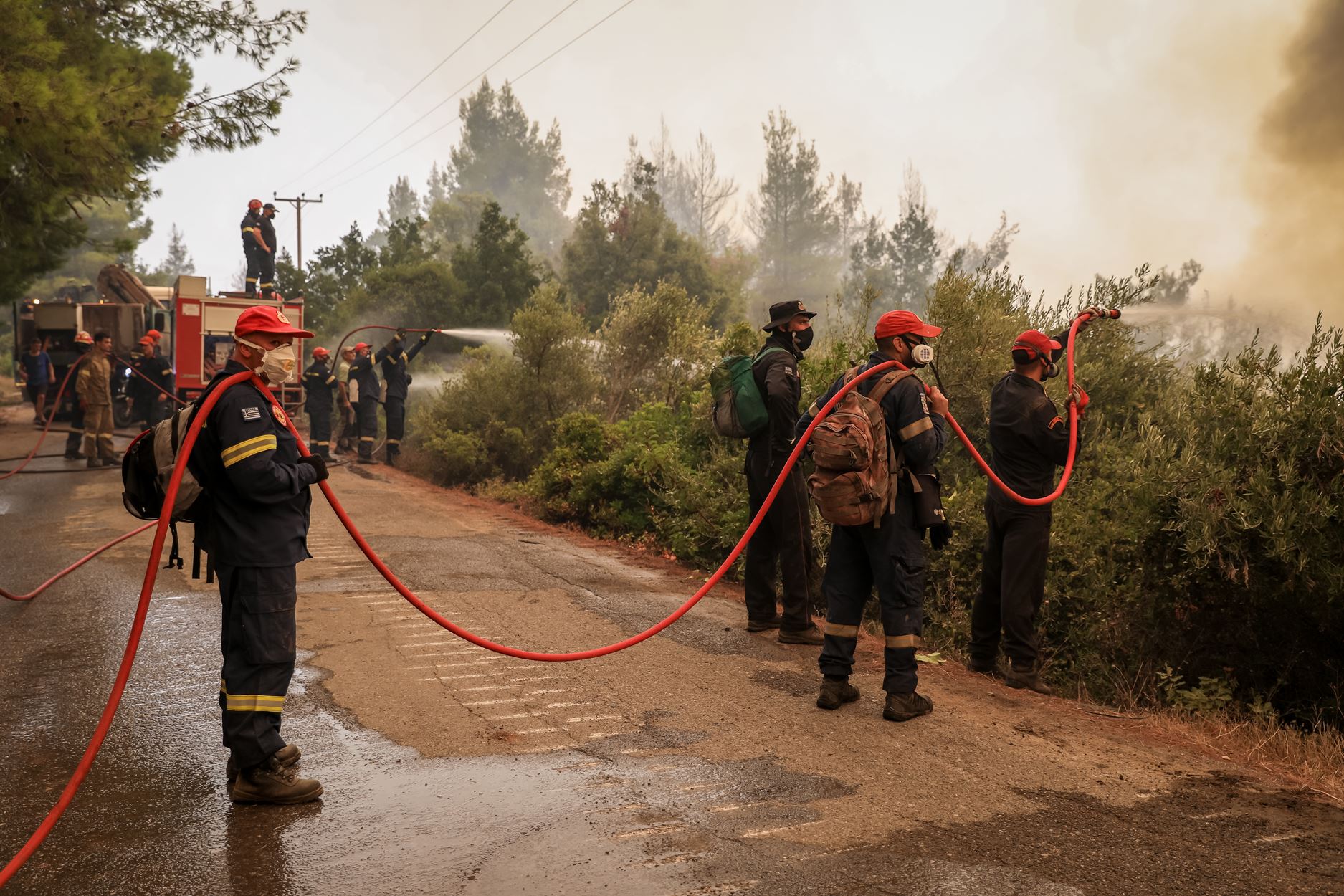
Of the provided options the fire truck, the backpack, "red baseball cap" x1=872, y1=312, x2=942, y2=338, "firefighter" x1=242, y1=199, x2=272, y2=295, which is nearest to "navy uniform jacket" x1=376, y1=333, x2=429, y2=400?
the fire truck

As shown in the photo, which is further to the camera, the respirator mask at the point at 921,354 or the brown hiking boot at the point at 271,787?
the respirator mask at the point at 921,354

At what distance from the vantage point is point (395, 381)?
18.2 meters

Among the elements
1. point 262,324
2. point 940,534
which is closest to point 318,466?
point 262,324

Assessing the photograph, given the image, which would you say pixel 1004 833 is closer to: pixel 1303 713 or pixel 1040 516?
pixel 1040 516

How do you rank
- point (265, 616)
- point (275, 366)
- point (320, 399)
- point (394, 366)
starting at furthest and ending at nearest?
point (394, 366) → point (320, 399) → point (275, 366) → point (265, 616)

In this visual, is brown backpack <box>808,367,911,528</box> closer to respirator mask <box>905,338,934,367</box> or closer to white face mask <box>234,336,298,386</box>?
respirator mask <box>905,338,934,367</box>

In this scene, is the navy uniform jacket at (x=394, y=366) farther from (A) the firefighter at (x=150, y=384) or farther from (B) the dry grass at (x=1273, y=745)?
(B) the dry grass at (x=1273, y=745)

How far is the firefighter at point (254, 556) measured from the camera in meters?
4.26

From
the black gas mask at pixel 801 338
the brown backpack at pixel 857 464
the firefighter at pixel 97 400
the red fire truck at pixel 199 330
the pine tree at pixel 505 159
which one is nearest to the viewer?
the brown backpack at pixel 857 464

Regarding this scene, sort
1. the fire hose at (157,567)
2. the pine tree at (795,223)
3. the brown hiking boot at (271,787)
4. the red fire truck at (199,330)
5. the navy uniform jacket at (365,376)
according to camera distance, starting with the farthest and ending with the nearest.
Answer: the pine tree at (795,223) → the red fire truck at (199,330) → the navy uniform jacket at (365,376) → the brown hiking boot at (271,787) → the fire hose at (157,567)

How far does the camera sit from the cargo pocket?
4316 millimetres

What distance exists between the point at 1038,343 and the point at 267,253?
780 inches

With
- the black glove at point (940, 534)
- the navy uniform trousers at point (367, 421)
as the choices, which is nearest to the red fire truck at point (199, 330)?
the navy uniform trousers at point (367, 421)

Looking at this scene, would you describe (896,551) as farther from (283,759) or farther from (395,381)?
(395,381)
